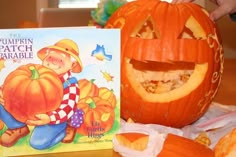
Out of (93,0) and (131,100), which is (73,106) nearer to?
(131,100)

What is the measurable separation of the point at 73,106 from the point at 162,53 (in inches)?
7.8

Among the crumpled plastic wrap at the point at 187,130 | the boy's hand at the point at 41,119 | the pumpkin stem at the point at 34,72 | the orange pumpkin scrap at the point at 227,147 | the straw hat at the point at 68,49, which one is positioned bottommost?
the crumpled plastic wrap at the point at 187,130

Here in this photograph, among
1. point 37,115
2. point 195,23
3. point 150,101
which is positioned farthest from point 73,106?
point 195,23

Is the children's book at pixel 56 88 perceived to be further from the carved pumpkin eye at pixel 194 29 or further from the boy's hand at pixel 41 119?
the carved pumpkin eye at pixel 194 29

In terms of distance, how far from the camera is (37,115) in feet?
2.04

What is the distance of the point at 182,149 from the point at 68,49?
0.24m

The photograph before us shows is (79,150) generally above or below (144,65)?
below

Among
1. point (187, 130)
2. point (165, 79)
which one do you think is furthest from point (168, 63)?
point (187, 130)

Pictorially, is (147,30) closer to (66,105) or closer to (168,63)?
(168,63)

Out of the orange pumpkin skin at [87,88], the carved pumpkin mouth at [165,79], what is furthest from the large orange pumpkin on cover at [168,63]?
the orange pumpkin skin at [87,88]

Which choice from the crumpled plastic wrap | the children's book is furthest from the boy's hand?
the crumpled plastic wrap

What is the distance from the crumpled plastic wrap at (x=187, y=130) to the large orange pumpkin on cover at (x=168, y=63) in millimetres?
29

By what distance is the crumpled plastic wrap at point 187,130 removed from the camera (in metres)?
0.60

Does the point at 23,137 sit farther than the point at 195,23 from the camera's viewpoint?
No
